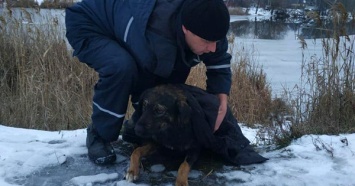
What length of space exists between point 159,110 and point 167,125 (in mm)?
111

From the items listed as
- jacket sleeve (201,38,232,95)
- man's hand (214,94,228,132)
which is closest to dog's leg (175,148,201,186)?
man's hand (214,94,228,132)

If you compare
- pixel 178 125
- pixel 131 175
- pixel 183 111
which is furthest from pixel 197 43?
→ pixel 131 175

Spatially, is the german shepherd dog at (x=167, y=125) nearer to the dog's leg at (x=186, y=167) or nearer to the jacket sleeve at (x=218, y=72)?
the dog's leg at (x=186, y=167)

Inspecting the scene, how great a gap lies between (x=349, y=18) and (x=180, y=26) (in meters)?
3.24

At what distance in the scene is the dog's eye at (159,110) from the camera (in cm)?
298

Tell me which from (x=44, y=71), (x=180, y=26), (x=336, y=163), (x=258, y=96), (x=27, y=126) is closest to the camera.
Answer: (x=180, y=26)

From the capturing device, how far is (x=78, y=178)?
10.2 feet

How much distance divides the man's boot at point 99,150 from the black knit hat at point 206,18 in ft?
3.63

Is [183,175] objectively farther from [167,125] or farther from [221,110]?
[221,110]

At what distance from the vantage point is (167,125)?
300 centimetres

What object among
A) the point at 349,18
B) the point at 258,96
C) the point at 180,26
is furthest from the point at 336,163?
the point at 258,96

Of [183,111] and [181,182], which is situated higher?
[183,111]

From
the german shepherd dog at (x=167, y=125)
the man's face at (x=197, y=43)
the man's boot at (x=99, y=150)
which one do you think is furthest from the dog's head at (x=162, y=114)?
the man's boot at (x=99, y=150)

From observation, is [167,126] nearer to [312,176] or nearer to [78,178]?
[78,178]
